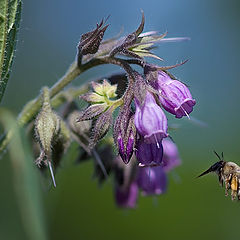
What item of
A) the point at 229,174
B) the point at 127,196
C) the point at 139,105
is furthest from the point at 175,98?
the point at 127,196

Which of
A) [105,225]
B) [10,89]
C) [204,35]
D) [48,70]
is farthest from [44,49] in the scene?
[105,225]

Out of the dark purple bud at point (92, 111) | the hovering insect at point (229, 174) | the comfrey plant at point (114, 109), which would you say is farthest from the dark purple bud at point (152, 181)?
the dark purple bud at point (92, 111)

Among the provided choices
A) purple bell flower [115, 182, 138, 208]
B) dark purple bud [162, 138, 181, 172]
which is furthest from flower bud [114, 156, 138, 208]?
dark purple bud [162, 138, 181, 172]

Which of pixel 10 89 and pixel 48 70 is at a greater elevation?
pixel 48 70

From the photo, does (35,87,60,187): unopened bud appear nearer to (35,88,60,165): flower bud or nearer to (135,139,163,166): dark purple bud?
(35,88,60,165): flower bud

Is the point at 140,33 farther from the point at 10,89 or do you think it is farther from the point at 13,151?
the point at 10,89

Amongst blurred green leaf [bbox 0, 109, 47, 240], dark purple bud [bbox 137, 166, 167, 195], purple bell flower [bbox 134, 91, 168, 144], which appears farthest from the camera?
dark purple bud [bbox 137, 166, 167, 195]

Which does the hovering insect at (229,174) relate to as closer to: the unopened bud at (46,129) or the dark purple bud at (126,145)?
the dark purple bud at (126,145)
